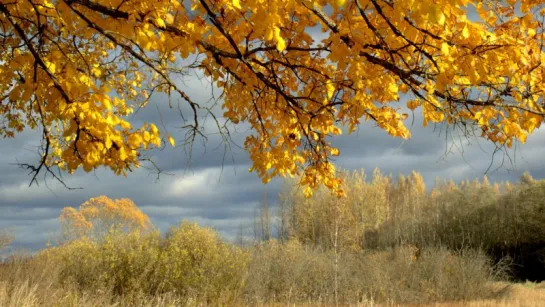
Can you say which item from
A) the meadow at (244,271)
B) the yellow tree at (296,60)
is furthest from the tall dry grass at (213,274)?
the yellow tree at (296,60)

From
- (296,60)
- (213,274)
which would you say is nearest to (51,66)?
(296,60)

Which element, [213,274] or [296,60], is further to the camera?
[213,274]

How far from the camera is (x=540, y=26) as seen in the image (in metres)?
4.21

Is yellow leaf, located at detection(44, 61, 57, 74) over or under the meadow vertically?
over

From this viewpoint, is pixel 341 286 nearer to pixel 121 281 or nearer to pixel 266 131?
pixel 121 281

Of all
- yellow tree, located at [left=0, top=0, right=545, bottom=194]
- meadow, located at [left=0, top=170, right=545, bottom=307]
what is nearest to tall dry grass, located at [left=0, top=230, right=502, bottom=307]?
meadow, located at [left=0, top=170, right=545, bottom=307]

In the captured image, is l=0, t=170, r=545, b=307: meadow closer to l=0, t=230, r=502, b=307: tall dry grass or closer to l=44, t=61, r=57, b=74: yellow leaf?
l=0, t=230, r=502, b=307: tall dry grass

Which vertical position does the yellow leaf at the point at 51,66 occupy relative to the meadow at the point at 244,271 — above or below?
above

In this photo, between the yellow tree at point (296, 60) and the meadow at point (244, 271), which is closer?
the yellow tree at point (296, 60)

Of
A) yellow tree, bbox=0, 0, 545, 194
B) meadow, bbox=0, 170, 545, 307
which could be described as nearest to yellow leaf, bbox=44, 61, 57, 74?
yellow tree, bbox=0, 0, 545, 194

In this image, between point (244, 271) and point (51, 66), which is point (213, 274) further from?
point (51, 66)

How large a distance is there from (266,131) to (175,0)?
2358 millimetres

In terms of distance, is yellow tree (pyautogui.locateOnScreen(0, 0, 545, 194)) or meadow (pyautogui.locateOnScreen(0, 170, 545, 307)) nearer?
Answer: yellow tree (pyautogui.locateOnScreen(0, 0, 545, 194))

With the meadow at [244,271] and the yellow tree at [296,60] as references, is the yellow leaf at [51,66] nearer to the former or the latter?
the yellow tree at [296,60]
